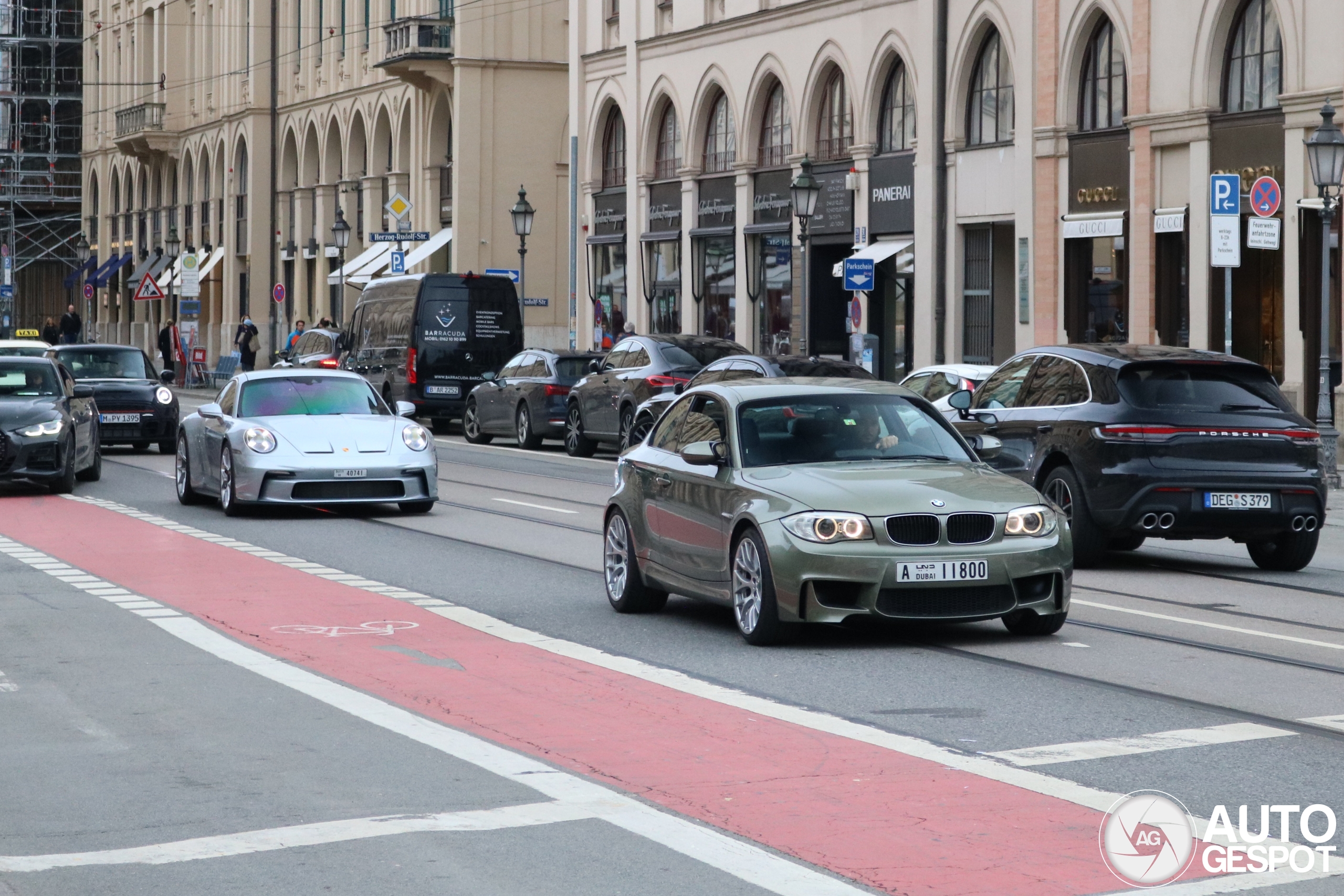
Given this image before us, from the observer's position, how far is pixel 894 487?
1082cm

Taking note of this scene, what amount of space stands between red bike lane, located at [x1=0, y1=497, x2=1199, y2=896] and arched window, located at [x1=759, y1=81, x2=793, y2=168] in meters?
29.5

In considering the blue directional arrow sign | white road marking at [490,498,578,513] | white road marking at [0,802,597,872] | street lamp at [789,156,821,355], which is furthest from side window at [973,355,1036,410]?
street lamp at [789,156,821,355]

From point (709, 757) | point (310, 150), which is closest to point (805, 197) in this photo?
point (709, 757)

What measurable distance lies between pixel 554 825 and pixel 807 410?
5.39 meters

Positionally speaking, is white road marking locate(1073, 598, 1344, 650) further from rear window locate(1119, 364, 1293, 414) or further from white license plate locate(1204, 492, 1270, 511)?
rear window locate(1119, 364, 1293, 414)

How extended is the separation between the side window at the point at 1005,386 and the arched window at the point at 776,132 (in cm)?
2469

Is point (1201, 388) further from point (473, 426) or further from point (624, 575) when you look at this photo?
point (473, 426)

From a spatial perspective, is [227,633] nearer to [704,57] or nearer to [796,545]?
[796,545]

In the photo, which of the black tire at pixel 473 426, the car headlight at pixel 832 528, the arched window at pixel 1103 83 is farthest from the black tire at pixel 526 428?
the car headlight at pixel 832 528

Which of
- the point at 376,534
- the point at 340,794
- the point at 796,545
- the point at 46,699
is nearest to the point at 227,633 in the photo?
the point at 46,699

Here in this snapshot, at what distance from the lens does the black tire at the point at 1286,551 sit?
49.6 ft

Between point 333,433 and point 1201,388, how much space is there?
26.2 feet

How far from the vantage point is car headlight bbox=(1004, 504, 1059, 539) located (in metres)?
10.7

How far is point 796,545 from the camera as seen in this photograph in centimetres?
1049
